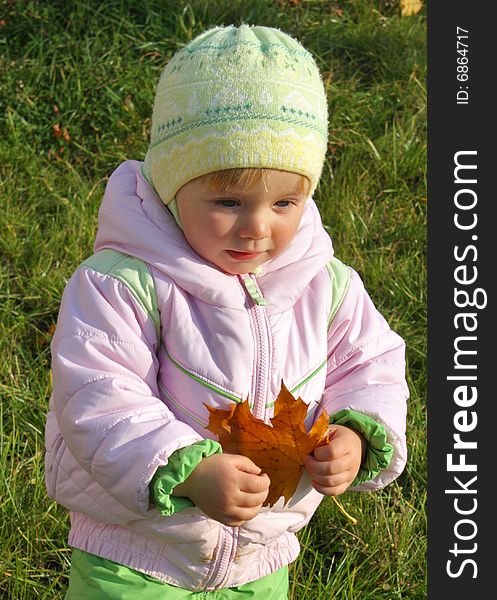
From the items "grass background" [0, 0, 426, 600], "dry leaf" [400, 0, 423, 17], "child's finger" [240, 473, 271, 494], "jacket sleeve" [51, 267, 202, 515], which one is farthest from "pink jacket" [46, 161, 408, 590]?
"dry leaf" [400, 0, 423, 17]

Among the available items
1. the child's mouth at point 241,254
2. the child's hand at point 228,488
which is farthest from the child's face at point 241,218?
the child's hand at point 228,488

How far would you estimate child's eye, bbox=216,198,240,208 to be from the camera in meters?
2.18

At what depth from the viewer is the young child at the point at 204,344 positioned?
83.3 inches

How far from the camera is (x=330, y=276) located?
96.7 inches

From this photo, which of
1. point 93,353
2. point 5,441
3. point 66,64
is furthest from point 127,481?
point 66,64

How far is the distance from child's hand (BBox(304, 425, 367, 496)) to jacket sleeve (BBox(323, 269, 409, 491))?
10cm

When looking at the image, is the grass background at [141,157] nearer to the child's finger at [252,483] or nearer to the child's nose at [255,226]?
the child's finger at [252,483]

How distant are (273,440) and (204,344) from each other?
0.25 metres

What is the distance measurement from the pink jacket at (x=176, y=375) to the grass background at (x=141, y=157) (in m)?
0.65

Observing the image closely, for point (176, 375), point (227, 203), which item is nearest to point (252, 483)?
point (176, 375)

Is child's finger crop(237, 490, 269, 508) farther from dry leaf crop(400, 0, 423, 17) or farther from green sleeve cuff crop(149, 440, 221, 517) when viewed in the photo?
dry leaf crop(400, 0, 423, 17)

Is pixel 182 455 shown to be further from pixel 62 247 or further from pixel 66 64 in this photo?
pixel 66 64

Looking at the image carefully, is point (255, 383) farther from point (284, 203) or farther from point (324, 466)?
point (284, 203)

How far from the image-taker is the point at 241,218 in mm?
2166
